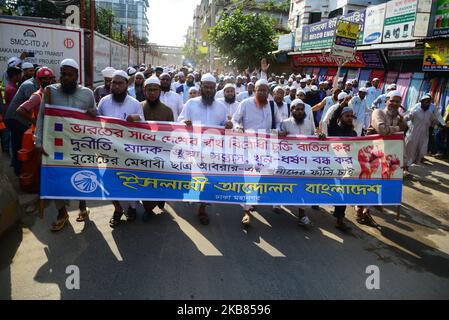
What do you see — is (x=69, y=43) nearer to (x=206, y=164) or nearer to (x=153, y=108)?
(x=153, y=108)

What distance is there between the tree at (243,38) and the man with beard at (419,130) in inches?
634

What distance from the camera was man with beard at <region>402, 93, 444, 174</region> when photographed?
8414 millimetres

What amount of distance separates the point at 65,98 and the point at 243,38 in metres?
20.4

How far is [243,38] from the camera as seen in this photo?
23453 mm

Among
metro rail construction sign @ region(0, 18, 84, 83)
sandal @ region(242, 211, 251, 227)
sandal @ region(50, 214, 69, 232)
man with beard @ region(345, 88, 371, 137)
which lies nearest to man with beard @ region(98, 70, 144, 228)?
sandal @ region(50, 214, 69, 232)

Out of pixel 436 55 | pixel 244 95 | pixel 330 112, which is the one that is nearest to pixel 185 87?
pixel 244 95

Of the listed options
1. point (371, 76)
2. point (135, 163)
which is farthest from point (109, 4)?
point (135, 163)

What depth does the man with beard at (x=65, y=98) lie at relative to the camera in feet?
14.4

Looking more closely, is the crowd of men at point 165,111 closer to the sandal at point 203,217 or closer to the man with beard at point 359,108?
the sandal at point 203,217

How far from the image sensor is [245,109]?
17.8ft

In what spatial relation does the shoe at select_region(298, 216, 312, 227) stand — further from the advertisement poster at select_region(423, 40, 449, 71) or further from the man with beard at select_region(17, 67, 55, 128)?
the advertisement poster at select_region(423, 40, 449, 71)

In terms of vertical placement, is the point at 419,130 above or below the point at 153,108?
below

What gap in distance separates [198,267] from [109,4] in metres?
165

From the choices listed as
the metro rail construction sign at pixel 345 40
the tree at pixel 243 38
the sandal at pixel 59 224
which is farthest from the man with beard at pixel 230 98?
the tree at pixel 243 38
